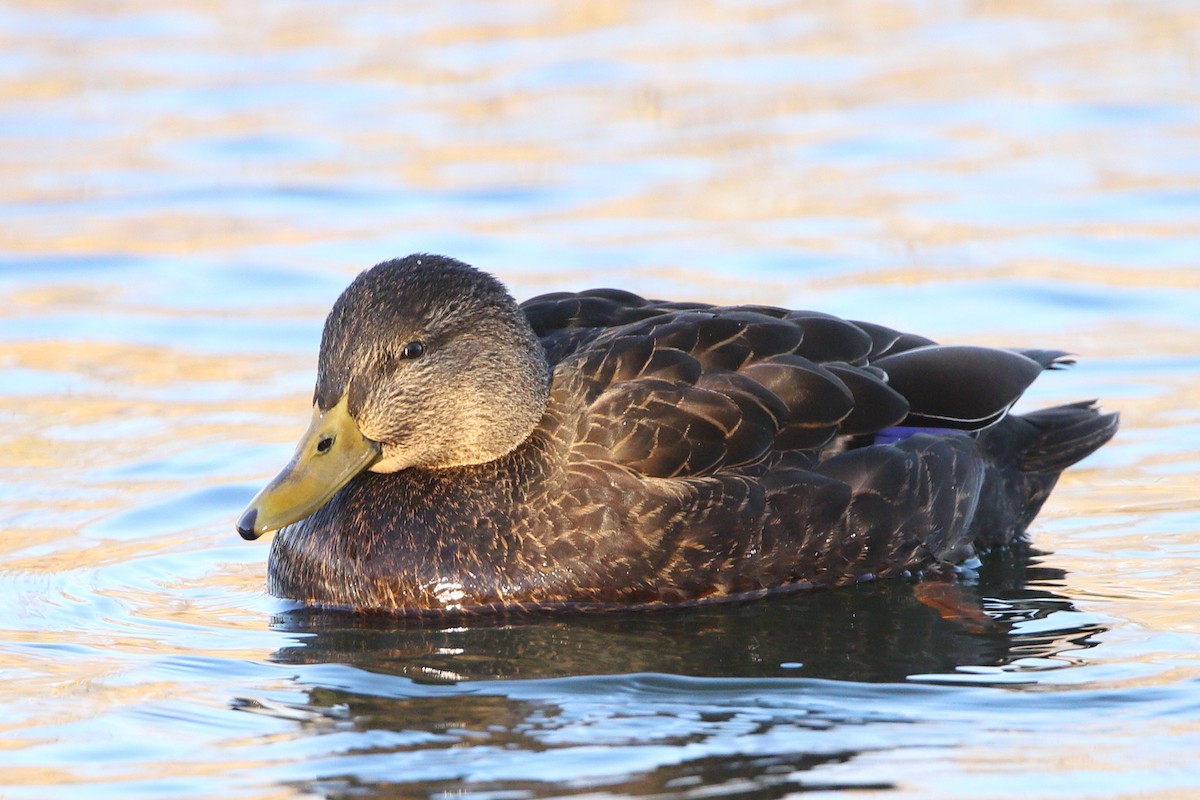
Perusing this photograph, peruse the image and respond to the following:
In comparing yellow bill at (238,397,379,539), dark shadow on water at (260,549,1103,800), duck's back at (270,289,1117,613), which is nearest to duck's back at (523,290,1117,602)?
duck's back at (270,289,1117,613)

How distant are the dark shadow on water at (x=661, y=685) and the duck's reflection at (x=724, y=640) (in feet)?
0.04

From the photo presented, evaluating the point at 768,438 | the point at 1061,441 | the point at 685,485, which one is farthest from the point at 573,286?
the point at 685,485

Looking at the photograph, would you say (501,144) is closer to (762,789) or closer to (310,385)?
(310,385)

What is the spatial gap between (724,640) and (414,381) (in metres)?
1.60

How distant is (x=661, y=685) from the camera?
7.05 meters

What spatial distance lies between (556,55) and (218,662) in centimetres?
1195

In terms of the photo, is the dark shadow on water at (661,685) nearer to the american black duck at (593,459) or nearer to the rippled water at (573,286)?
the rippled water at (573,286)

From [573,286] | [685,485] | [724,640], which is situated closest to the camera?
[724,640]

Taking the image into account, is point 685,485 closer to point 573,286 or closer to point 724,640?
point 724,640

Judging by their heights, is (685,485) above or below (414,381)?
below

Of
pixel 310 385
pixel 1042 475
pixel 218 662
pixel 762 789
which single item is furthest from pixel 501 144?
pixel 762 789

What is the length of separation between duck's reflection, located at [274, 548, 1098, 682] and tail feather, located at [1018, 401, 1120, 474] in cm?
88

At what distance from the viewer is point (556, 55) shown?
61.1 feet

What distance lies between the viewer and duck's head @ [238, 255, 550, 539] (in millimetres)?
7875
